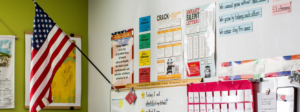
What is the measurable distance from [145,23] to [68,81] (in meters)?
1.10

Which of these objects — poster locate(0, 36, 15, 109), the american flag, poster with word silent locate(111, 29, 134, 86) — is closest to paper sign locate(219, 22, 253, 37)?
poster with word silent locate(111, 29, 134, 86)

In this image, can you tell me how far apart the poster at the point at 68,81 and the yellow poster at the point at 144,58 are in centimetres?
85

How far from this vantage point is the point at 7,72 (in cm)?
337

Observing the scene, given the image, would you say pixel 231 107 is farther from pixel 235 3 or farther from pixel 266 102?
pixel 235 3

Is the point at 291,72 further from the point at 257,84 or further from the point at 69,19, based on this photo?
the point at 69,19

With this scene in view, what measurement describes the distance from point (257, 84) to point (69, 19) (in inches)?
88.5

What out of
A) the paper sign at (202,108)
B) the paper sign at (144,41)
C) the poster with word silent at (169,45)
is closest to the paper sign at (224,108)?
the paper sign at (202,108)

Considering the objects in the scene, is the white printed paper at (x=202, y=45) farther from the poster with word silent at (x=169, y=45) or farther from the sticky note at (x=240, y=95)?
the sticky note at (x=240, y=95)

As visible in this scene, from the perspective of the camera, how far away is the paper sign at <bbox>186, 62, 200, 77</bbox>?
276 cm

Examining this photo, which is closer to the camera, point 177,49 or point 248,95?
point 248,95

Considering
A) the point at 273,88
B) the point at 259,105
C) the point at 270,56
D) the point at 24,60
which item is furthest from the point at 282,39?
the point at 24,60

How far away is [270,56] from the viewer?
2316 millimetres

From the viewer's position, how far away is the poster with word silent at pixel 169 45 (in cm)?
293

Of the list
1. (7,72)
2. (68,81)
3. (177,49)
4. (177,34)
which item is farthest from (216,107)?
(7,72)
